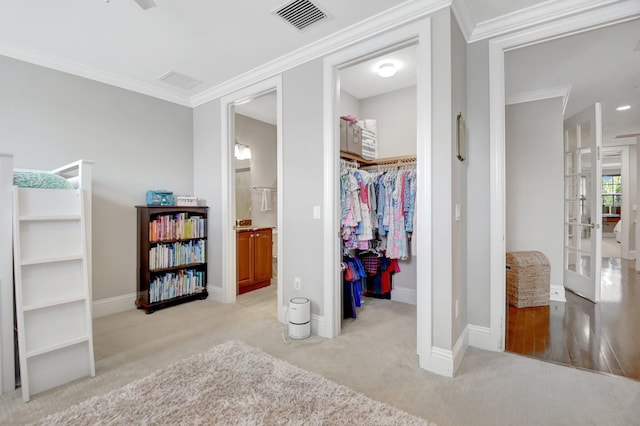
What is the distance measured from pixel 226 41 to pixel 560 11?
2.60 meters

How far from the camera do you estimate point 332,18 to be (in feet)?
7.64

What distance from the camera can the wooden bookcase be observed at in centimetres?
337

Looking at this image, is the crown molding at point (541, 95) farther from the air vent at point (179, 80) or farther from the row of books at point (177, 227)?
the row of books at point (177, 227)

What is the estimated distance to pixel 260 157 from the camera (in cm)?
526

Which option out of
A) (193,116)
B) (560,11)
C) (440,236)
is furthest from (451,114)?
(193,116)

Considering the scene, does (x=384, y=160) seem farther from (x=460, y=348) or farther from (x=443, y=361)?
(x=443, y=361)

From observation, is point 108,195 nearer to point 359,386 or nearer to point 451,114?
point 359,386

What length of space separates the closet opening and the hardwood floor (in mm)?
1092

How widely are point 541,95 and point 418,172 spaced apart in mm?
2903

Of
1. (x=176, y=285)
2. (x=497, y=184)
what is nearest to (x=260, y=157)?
(x=176, y=285)

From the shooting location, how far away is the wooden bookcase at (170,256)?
133 inches

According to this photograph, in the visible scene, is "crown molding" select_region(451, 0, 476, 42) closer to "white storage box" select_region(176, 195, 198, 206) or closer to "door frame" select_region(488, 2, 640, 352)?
"door frame" select_region(488, 2, 640, 352)

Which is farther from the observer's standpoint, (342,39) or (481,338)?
(342,39)

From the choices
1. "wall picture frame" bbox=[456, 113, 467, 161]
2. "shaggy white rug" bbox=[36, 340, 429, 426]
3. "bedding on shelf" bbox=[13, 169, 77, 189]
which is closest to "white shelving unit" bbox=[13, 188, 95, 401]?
"bedding on shelf" bbox=[13, 169, 77, 189]
